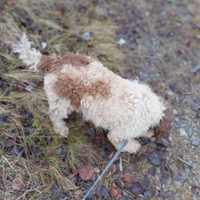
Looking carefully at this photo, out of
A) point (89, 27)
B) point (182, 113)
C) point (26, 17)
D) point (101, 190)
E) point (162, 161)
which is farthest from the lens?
point (89, 27)

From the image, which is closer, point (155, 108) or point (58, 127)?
point (155, 108)

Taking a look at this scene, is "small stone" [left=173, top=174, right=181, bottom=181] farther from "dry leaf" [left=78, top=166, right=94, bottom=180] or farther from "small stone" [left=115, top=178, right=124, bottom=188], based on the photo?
"dry leaf" [left=78, top=166, right=94, bottom=180]

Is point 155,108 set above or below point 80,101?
above

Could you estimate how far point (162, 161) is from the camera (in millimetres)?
2896

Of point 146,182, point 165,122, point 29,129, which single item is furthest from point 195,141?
point 29,129

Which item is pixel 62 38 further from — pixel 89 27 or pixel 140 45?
pixel 140 45

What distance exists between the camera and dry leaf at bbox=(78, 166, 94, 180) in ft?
8.50

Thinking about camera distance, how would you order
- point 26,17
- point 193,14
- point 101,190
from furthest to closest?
point 193,14, point 26,17, point 101,190

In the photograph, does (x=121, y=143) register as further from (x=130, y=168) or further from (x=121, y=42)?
(x=121, y=42)

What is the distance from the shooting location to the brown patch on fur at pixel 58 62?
2480mm

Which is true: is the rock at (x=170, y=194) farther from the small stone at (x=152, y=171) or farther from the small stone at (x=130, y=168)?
the small stone at (x=130, y=168)

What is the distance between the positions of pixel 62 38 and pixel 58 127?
2115 millimetres

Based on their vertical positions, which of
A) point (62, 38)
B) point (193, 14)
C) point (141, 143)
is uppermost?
point (193, 14)

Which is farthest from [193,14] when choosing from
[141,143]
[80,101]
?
[80,101]
